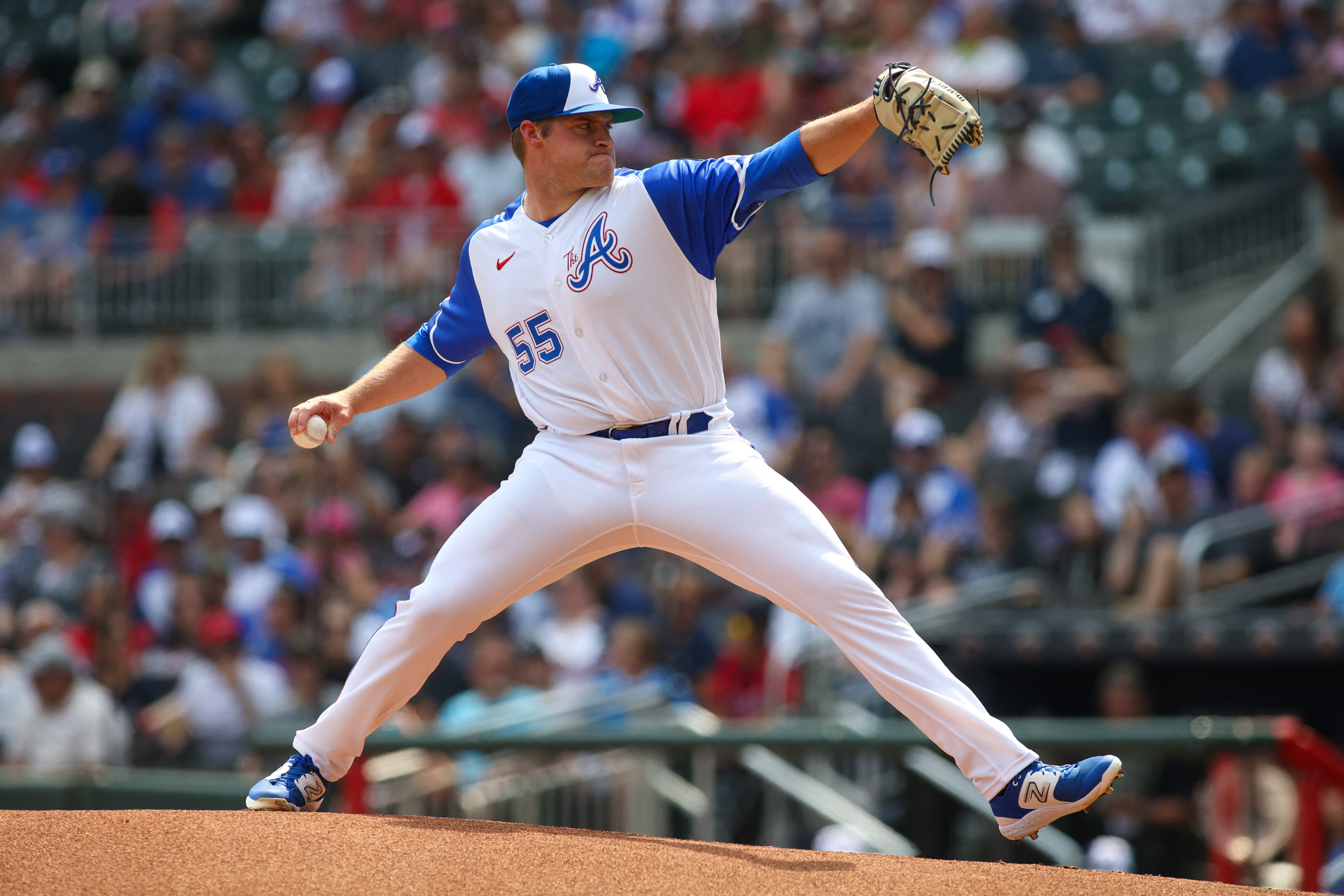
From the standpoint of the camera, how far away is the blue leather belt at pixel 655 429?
4.14 meters

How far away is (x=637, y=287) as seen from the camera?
4102 millimetres

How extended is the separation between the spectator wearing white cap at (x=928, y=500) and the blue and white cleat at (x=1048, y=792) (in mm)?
4171

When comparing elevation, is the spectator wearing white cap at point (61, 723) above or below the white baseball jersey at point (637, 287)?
below

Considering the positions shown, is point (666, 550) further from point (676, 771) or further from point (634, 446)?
point (676, 771)

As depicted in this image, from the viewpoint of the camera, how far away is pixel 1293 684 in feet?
24.4

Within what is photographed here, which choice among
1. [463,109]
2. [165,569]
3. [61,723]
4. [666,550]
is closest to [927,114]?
[666,550]

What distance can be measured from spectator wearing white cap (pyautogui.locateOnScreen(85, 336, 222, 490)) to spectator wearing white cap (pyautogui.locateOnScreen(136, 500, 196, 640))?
1.11m

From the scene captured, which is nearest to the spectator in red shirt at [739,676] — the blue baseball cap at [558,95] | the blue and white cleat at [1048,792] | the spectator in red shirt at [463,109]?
the blue and white cleat at [1048,792]

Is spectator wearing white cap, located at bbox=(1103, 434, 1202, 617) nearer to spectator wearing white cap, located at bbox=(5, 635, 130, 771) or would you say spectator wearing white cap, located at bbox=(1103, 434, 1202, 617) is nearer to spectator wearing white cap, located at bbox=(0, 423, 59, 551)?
spectator wearing white cap, located at bbox=(5, 635, 130, 771)

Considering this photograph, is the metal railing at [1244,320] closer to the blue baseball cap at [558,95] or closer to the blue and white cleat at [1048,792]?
the blue and white cleat at [1048,792]

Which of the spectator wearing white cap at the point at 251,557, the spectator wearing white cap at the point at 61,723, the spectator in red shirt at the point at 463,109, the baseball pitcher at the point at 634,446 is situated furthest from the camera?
the spectator in red shirt at the point at 463,109

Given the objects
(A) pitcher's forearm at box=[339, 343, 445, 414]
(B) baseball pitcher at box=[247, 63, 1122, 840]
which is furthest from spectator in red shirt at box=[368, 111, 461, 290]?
(B) baseball pitcher at box=[247, 63, 1122, 840]

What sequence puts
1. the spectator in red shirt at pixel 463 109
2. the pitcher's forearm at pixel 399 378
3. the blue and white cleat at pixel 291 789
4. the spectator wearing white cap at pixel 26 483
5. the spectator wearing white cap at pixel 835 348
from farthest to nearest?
the spectator in red shirt at pixel 463 109 → the spectator wearing white cap at pixel 26 483 → the spectator wearing white cap at pixel 835 348 → the pitcher's forearm at pixel 399 378 → the blue and white cleat at pixel 291 789

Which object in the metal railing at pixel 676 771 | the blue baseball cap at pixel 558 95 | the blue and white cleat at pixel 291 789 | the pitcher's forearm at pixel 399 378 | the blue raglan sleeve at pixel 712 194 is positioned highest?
the blue baseball cap at pixel 558 95
